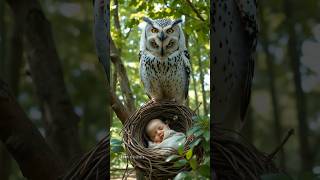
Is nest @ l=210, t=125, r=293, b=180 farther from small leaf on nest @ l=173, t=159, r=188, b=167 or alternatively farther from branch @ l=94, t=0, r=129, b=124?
branch @ l=94, t=0, r=129, b=124

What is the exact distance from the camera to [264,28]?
952 millimetres

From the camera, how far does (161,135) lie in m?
1.20

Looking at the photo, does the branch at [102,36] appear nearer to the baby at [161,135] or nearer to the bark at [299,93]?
the baby at [161,135]

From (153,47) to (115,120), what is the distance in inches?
9.6

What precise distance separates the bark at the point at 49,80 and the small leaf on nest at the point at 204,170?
318mm

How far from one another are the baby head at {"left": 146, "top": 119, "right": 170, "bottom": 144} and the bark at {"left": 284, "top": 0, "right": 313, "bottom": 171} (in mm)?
410

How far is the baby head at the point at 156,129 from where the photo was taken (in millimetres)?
1203

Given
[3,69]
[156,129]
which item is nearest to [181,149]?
[156,129]

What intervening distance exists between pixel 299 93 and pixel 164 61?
445mm

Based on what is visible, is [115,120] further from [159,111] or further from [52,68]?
[52,68]

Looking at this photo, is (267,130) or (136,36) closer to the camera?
(267,130)

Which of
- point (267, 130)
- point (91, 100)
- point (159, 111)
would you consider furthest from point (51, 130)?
point (267, 130)

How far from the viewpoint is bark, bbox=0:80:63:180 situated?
80 centimetres

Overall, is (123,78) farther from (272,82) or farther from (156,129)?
(272,82)
